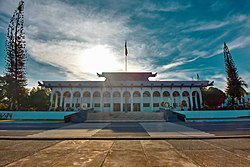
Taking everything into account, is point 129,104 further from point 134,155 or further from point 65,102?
point 134,155

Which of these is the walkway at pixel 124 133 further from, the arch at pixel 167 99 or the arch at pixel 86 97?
the arch at pixel 86 97

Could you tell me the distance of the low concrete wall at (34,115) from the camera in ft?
75.7

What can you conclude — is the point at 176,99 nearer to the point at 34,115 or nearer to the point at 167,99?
the point at 167,99

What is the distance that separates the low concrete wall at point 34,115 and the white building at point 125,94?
12627 mm

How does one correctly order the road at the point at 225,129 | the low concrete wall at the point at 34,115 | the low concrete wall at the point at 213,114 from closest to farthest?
the road at the point at 225,129 → the low concrete wall at the point at 34,115 → the low concrete wall at the point at 213,114

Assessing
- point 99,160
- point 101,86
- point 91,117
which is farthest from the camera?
point 101,86

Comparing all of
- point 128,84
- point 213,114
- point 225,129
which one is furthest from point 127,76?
point 225,129

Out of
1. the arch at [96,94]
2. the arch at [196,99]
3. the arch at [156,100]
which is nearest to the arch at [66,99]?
the arch at [96,94]

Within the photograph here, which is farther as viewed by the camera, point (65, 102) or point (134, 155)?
point (65, 102)

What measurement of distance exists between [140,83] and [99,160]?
33963 mm

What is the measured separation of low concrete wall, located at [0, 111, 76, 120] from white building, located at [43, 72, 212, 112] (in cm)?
1263

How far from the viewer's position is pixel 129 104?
38500 mm

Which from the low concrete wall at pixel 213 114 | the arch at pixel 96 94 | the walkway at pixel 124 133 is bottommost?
the low concrete wall at pixel 213 114

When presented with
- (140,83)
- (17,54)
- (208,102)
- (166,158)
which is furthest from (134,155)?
(208,102)
